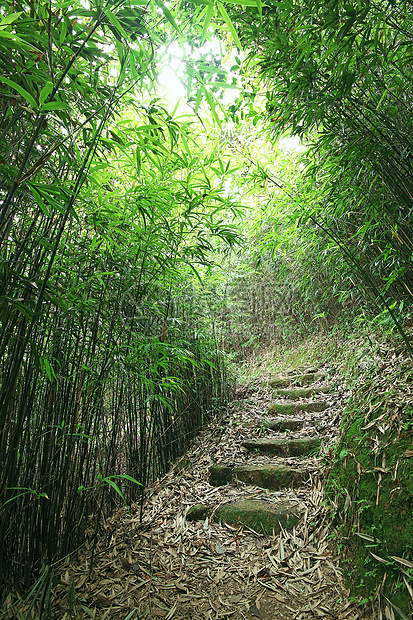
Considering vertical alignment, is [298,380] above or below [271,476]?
above

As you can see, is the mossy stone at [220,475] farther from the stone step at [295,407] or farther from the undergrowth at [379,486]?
the stone step at [295,407]

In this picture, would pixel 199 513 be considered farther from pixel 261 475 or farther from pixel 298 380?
pixel 298 380

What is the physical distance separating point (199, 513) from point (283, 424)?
1.05 metres

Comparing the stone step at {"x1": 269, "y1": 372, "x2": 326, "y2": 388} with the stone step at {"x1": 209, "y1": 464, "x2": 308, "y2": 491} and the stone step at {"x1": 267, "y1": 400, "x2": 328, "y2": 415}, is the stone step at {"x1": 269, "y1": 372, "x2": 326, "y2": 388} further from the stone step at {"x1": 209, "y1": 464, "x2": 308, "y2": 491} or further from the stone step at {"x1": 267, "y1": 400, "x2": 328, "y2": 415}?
the stone step at {"x1": 209, "y1": 464, "x2": 308, "y2": 491}

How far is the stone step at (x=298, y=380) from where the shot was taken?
3316mm

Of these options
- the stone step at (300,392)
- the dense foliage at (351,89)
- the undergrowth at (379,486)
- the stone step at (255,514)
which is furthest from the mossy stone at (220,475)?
the dense foliage at (351,89)

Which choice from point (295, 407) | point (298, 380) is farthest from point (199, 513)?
point (298, 380)

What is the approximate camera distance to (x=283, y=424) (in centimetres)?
259

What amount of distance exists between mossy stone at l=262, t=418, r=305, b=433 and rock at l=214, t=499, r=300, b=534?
2.70 ft

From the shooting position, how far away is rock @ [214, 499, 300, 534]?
164cm

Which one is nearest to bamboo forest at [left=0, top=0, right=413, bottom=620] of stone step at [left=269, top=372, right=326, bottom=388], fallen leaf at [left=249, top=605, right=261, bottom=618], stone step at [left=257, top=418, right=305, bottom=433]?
fallen leaf at [left=249, top=605, right=261, bottom=618]

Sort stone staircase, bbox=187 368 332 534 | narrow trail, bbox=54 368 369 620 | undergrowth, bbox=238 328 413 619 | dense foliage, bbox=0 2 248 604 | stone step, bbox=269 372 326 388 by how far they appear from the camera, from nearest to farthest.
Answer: dense foliage, bbox=0 2 248 604
undergrowth, bbox=238 328 413 619
narrow trail, bbox=54 368 369 620
stone staircase, bbox=187 368 332 534
stone step, bbox=269 372 326 388

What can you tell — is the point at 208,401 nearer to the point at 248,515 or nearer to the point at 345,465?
the point at 248,515

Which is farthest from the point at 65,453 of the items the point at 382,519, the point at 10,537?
the point at 382,519
